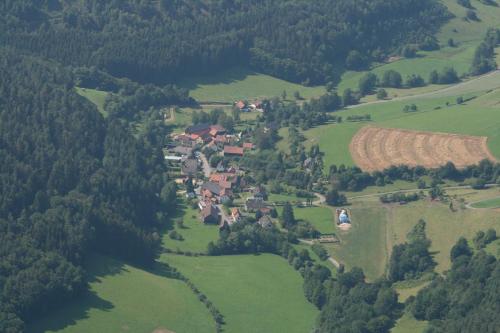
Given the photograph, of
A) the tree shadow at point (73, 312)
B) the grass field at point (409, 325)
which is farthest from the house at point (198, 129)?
the grass field at point (409, 325)

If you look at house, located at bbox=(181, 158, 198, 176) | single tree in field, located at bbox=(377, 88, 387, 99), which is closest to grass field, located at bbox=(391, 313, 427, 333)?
house, located at bbox=(181, 158, 198, 176)

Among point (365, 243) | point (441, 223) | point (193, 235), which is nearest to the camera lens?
point (441, 223)

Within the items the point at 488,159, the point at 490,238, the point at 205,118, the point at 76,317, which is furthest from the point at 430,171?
the point at 76,317

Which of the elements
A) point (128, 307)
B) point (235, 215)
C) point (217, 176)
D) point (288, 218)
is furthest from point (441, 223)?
point (128, 307)

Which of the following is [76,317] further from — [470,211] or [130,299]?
[470,211]

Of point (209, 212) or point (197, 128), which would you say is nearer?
point (209, 212)

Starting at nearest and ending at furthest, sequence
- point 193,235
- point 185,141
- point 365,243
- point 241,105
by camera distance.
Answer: point 365,243 → point 193,235 → point 185,141 → point 241,105

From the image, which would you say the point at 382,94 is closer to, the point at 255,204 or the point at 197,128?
the point at 197,128

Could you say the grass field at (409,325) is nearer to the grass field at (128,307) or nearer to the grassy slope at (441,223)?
the grassy slope at (441,223)
